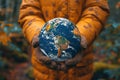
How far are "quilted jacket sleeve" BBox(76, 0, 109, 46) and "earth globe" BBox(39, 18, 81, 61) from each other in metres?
0.17

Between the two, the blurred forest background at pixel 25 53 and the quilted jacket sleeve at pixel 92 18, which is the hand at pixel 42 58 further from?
the blurred forest background at pixel 25 53

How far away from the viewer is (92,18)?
2.64m

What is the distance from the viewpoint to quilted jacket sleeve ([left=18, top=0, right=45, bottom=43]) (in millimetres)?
2580

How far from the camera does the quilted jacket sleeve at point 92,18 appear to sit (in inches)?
101

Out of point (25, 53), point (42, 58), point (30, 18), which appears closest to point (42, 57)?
point (42, 58)

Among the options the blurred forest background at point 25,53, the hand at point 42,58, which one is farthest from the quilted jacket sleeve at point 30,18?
the blurred forest background at point 25,53

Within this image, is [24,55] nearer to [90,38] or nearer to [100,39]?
[100,39]

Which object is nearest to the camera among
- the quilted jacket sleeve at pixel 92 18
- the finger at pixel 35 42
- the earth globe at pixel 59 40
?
the earth globe at pixel 59 40

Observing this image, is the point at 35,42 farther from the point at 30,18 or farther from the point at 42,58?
the point at 30,18

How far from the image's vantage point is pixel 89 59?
2.80m

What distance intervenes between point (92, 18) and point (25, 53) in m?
6.40

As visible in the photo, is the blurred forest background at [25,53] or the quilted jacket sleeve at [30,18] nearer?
the quilted jacket sleeve at [30,18]

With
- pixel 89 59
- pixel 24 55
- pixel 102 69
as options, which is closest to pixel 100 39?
pixel 24 55

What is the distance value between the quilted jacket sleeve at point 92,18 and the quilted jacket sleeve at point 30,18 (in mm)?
271
